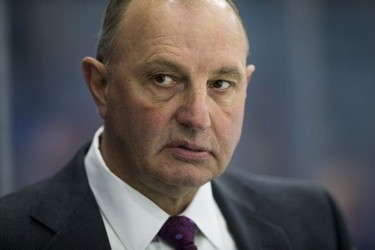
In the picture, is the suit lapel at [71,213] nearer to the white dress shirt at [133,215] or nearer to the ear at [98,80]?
the white dress shirt at [133,215]

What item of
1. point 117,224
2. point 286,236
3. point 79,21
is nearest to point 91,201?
point 117,224

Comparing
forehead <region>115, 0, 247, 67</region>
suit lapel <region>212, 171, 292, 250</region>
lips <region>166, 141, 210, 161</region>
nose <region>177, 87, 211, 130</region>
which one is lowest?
suit lapel <region>212, 171, 292, 250</region>

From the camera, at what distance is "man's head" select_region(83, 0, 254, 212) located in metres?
1.70

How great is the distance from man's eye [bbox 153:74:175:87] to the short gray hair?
0.63 feet

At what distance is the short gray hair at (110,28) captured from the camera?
183 cm

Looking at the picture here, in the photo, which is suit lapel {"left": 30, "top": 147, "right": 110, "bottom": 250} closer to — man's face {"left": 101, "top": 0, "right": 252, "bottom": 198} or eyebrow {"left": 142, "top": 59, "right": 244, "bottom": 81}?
man's face {"left": 101, "top": 0, "right": 252, "bottom": 198}

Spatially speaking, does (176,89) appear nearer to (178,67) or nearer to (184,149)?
(178,67)

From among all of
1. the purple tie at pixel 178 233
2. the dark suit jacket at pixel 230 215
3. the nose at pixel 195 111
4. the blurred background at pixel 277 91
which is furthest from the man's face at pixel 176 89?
the blurred background at pixel 277 91

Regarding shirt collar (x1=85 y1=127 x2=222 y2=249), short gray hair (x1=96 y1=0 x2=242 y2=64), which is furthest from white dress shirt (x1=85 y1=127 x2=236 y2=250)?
short gray hair (x1=96 y1=0 x2=242 y2=64)

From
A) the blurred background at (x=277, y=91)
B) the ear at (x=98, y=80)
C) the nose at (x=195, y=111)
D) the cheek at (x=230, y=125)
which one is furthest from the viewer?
the blurred background at (x=277, y=91)

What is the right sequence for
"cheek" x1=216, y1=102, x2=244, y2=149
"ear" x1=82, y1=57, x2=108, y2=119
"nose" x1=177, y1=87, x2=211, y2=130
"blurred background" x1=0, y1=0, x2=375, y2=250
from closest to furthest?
"nose" x1=177, y1=87, x2=211, y2=130 < "cheek" x1=216, y1=102, x2=244, y2=149 < "ear" x1=82, y1=57, x2=108, y2=119 < "blurred background" x1=0, y1=0, x2=375, y2=250

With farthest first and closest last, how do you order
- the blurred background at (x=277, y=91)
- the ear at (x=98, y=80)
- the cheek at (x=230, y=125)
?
the blurred background at (x=277, y=91)
the ear at (x=98, y=80)
the cheek at (x=230, y=125)

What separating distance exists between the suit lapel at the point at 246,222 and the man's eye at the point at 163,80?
0.53m

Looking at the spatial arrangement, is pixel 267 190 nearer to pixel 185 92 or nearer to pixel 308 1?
pixel 185 92
